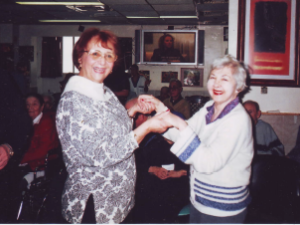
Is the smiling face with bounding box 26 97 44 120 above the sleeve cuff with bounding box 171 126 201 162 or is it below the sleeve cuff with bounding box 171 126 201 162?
above

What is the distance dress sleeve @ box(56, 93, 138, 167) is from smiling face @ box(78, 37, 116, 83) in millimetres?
186

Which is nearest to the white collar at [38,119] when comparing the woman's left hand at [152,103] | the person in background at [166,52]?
the woman's left hand at [152,103]

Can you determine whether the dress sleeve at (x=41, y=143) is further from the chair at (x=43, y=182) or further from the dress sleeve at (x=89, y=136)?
the dress sleeve at (x=89, y=136)

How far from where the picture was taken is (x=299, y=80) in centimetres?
234

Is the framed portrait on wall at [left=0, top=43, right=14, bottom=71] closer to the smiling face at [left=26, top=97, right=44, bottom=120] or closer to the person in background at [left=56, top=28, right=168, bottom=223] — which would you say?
the smiling face at [left=26, top=97, right=44, bottom=120]

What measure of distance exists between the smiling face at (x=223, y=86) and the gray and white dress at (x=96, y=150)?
0.44m

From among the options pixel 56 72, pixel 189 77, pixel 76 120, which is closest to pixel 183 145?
Answer: pixel 76 120

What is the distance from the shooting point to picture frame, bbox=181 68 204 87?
278 inches

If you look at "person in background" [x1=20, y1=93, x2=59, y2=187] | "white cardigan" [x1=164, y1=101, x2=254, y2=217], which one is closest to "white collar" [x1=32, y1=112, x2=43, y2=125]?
"person in background" [x1=20, y1=93, x2=59, y2=187]

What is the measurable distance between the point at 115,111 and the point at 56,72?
7061mm

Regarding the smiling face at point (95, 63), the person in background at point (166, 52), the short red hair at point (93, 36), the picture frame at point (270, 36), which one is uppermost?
the person in background at point (166, 52)

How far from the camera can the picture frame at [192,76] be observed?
705 cm

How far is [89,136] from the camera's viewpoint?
1124mm

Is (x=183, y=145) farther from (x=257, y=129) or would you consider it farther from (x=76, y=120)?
(x=257, y=129)
